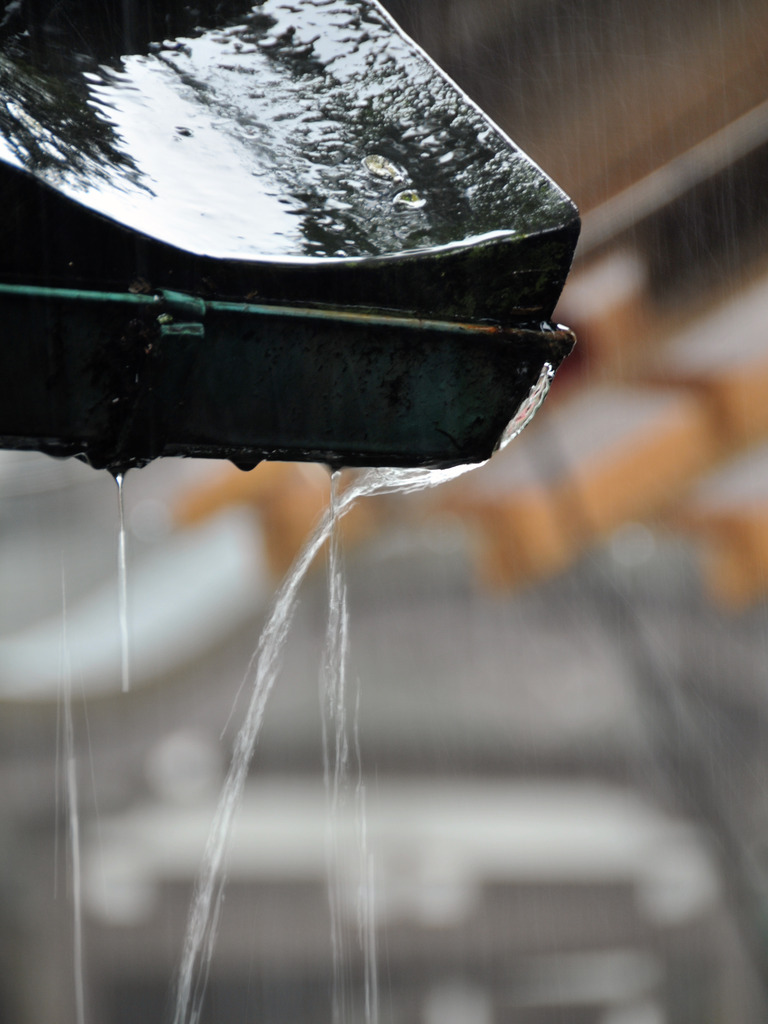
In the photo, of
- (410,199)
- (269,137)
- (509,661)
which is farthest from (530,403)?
(509,661)

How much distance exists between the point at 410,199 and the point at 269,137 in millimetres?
127

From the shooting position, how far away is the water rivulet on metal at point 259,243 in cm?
63

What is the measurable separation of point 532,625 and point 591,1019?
156 cm

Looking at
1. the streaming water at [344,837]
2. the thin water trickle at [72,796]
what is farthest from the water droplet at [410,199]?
the thin water trickle at [72,796]

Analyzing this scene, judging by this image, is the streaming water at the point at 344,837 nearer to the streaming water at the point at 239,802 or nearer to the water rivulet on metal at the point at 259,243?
the streaming water at the point at 239,802

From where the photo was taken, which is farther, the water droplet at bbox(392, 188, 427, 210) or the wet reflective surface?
the water droplet at bbox(392, 188, 427, 210)

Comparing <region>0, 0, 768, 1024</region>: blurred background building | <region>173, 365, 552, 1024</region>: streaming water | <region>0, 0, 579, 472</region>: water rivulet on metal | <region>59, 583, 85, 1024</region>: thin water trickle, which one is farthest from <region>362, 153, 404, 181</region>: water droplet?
<region>59, 583, 85, 1024</region>: thin water trickle

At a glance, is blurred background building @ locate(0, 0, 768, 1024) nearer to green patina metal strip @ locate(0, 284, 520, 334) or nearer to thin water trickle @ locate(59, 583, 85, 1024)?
thin water trickle @ locate(59, 583, 85, 1024)

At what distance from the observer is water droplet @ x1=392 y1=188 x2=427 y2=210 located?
2.56ft

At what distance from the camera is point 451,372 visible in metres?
0.76

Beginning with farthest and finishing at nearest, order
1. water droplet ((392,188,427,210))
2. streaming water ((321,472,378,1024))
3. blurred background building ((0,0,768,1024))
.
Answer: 1. streaming water ((321,472,378,1024))
2. blurred background building ((0,0,768,1024))
3. water droplet ((392,188,427,210))

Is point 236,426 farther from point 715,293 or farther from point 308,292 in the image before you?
point 715,293

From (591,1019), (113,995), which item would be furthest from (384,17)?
(113,995)

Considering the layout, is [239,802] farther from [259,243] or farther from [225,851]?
[259,243]
